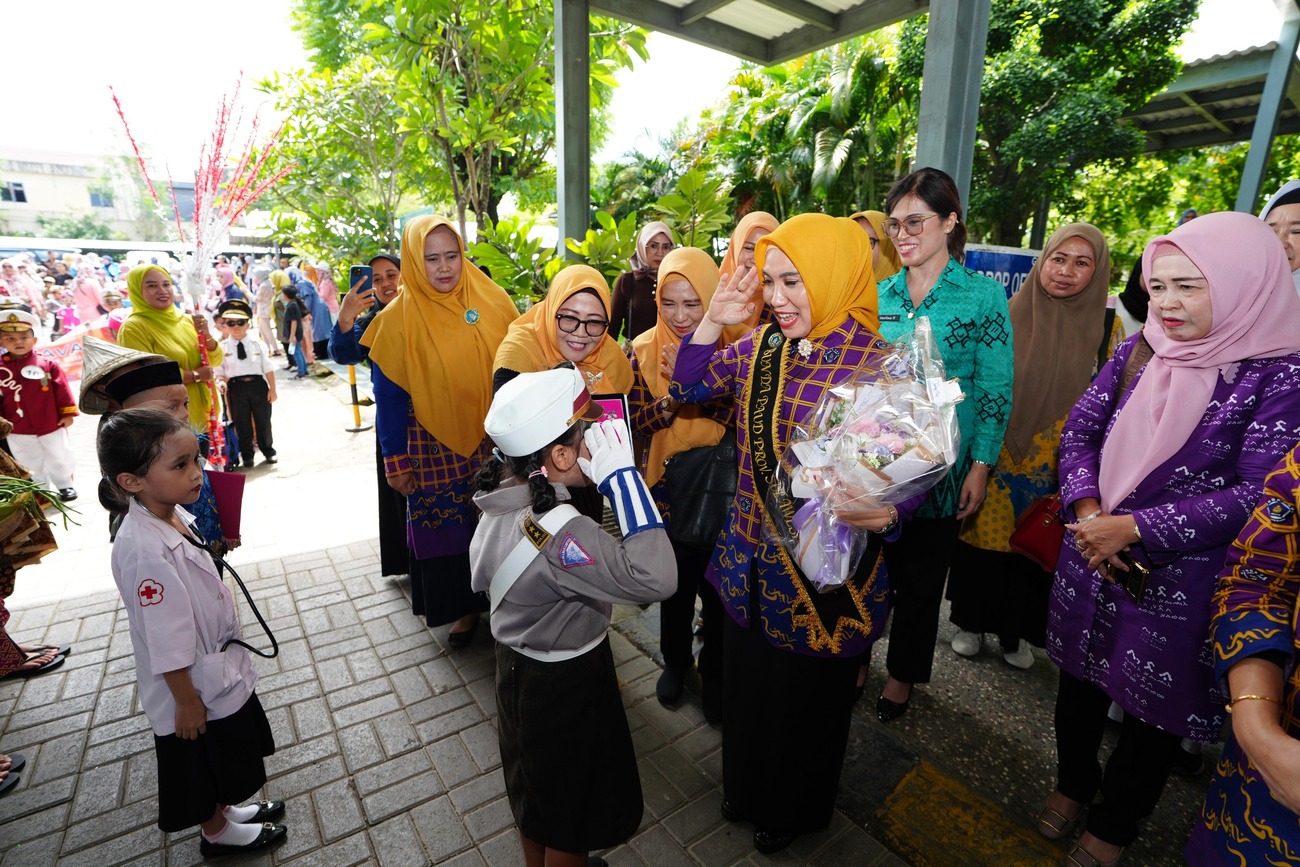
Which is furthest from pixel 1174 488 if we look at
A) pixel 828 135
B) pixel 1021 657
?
pixel 828 135

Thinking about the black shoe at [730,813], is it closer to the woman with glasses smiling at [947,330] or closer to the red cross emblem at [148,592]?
the woman with glasses smiling at [947,330]

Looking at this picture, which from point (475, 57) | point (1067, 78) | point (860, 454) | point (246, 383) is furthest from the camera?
point (1067, 78)

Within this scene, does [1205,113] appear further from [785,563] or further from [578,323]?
[785,563]

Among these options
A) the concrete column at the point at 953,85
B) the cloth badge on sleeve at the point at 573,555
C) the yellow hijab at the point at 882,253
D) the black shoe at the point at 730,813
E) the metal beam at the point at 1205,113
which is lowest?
the black shoe at the point at 730,813

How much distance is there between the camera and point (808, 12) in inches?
189

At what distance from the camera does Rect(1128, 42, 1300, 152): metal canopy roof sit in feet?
31.8

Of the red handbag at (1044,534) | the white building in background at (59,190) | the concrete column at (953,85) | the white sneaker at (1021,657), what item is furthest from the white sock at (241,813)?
the white building in background at (59,190)

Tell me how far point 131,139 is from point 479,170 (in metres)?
2.92

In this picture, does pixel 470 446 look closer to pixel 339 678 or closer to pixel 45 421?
pixel 339 678

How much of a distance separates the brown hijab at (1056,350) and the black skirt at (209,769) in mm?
3316

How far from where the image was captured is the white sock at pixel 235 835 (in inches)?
87.4

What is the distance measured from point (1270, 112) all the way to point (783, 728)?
10691mm

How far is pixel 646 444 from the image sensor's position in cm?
296

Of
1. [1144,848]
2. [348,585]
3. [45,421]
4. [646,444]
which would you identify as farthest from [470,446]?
[45,421]
